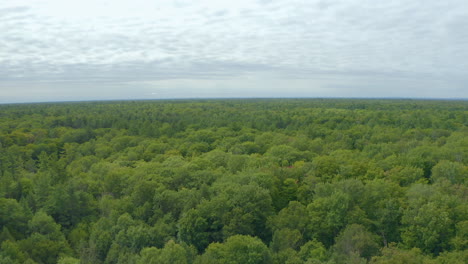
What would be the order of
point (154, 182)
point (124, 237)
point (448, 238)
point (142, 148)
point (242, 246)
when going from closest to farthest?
point (242, 246), point (448, 238), point (124, 237), point (154, 182), point (142, 148)

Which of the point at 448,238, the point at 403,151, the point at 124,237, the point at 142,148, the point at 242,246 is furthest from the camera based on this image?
the point at 142,148

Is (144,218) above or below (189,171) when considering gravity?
below

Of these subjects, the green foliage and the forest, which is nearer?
the green foliage

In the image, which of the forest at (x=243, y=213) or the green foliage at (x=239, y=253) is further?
the forest at (x=243, y=213)

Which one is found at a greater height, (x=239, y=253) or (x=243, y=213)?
(x=243, y=213)

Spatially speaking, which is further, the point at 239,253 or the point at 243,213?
the point at 243,213

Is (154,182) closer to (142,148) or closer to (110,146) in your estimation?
(142,148)

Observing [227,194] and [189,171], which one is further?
[189,171]

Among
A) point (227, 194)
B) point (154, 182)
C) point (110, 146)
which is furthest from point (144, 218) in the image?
point (110, 146)

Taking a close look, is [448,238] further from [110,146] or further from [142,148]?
[110,146]
